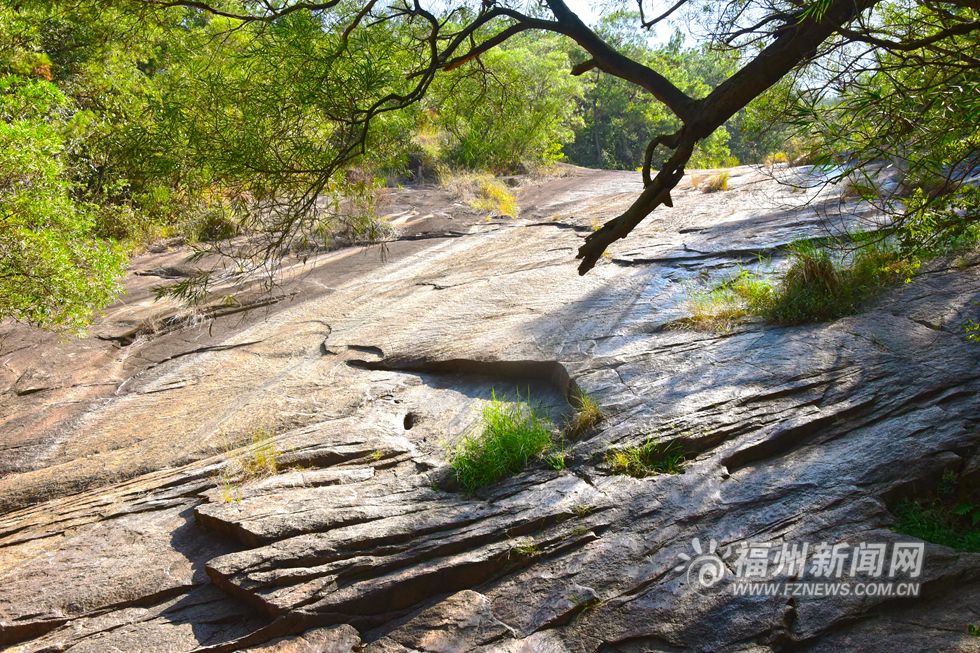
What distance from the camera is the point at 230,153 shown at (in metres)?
4.27

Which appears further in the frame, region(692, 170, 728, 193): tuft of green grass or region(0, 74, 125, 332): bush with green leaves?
region(692, 170, 728, 193): tuft of green grass

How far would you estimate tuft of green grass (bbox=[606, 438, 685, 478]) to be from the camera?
492 centimetres

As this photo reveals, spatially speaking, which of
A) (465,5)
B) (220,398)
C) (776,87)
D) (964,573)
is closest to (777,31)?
(776,87)

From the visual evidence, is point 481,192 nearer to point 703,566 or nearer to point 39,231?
point 39,231

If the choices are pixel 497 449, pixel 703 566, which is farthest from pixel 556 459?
pixel 703 566

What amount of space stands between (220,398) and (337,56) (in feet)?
12.2

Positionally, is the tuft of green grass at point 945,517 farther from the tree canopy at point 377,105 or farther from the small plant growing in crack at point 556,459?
the small plant growing in crack at point 556,459

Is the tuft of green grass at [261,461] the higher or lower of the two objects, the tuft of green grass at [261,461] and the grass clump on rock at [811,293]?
the lower

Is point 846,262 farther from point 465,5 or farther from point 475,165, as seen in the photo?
point 475,165

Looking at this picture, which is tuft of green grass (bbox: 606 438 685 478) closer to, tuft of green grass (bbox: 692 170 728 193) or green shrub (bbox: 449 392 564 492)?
green shrub (bbox: 449 392 564 492)

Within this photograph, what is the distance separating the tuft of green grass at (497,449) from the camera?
16.7 ft

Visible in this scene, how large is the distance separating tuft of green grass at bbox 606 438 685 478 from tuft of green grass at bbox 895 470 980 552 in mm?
1386

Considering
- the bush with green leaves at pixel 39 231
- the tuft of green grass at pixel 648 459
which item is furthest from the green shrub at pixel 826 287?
the bush with green leaves at pixel 39 231

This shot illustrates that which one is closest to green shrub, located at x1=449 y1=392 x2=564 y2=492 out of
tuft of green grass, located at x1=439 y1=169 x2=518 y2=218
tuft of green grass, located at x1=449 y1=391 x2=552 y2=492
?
tuft of green grass, located at x1=449 y1=391 x2=552 y2=492
